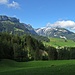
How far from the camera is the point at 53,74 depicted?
3309cm

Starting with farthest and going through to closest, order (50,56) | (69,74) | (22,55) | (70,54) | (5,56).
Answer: (70,54) → (50,56) → (22,55) → (5,56) → (69,74)

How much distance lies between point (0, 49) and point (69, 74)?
88797mm

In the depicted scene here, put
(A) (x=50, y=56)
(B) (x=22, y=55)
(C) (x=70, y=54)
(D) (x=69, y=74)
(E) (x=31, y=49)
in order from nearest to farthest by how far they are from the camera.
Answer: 1. (D) (x=69, y=74)
2. (B) (x=22, y=55)
3. (A) (x=50, y=56)
4. (C) (x=70, y=54)
5. (E) (x=31, y=49)

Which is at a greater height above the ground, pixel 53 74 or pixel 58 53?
pixel 58 53

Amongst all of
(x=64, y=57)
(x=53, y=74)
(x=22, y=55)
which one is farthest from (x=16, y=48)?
(x=53, y=74)

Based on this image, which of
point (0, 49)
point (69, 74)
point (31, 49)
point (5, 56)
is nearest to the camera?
point (69, 74)

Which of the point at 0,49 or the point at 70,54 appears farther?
the point at 70,54

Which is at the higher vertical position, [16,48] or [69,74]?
[16,48]

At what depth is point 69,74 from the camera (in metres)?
32.2

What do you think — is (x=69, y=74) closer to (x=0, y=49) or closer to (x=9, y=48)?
(x=0, y=49)

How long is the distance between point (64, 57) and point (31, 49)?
34472 millimetres

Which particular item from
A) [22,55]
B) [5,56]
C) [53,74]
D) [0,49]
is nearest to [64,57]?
[22,55]

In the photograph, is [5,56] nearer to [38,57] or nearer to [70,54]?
[38,57]

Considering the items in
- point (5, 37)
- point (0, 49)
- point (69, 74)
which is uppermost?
point (5, 37)
